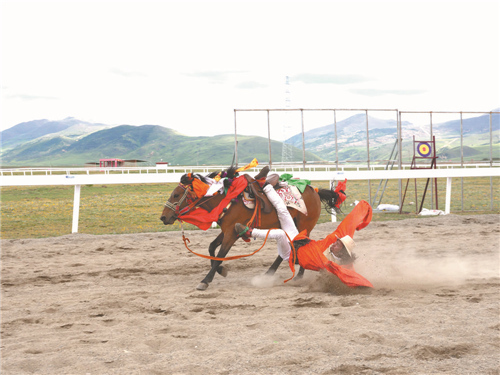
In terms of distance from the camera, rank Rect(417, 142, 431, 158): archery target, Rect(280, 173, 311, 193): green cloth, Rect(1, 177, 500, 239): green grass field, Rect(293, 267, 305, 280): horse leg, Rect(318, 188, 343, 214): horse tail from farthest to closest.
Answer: Rect(417, 142, 431, 158): archery target → Rect(1, 177, 500, 239): green grass field → Rect(318, 188, 343, 214): horse tail → Rect(280, 173, 311, 193): green cloth → Rect(293, 267, 305, 280): horse leg

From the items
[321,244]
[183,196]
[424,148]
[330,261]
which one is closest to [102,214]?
[183,196]

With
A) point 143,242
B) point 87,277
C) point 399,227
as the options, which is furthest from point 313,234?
point 87,277

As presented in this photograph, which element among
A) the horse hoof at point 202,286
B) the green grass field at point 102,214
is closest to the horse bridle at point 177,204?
the horse hoof at point 202,286

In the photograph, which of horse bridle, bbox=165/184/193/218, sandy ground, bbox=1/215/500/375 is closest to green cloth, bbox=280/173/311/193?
sandy ground, bbox=1/215/500/375

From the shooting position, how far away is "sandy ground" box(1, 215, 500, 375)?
3762 millimetres

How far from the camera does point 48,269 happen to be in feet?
25.3

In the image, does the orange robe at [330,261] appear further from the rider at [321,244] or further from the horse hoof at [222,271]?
the horse hoof at [222,271]

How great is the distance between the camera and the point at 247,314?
517 centimetres

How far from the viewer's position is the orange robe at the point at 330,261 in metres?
5.94

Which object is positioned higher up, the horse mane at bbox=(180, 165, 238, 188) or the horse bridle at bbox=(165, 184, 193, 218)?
the horse mane at bbox=(180, 165, 238, 188)

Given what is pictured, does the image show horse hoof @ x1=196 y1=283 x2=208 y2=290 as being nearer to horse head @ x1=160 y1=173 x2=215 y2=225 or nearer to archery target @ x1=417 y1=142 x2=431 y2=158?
horse head @ x1=160 y1=173 x2=215 y2=225

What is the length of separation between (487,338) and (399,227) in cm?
738

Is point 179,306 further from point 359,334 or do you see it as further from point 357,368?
point 357,368

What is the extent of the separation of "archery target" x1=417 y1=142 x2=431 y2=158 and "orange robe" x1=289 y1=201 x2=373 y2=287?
29.8 feet
